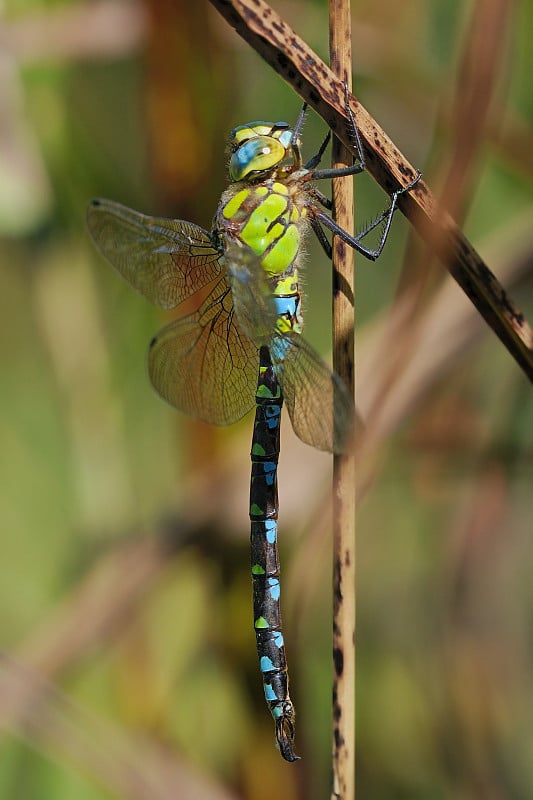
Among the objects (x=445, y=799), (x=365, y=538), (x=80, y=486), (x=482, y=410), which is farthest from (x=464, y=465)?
(x=80, y=486)

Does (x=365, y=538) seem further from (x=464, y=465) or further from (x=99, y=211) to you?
(x=99, y=211)

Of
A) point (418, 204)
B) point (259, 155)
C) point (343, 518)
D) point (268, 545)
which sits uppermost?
point (259, 155)

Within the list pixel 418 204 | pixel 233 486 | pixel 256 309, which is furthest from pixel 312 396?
pixel 233 486

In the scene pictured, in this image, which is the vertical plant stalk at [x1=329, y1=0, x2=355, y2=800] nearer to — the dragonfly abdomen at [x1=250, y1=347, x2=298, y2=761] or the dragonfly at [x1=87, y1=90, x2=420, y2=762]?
the dragonfly at [x1=87, y1=90, x2=420, y2=762]

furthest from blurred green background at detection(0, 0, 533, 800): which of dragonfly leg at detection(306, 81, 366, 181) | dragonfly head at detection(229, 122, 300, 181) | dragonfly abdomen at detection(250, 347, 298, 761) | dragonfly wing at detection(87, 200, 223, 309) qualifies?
dragonfly leg at detection(306, 81, 366, 181)

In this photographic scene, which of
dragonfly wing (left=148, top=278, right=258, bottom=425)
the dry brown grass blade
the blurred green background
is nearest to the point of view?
the dry brown grass blade

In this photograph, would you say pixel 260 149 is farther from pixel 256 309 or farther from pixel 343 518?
pixel 343 518
